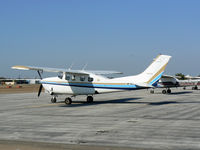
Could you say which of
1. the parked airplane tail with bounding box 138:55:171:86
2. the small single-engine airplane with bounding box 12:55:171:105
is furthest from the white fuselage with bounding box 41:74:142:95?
the parked airplane tail with bounding box 138:55:171:86

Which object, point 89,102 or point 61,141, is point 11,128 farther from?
point 89,102

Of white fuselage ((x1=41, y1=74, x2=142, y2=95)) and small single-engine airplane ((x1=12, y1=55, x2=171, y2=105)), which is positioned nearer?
small single-engine airplane ((x1=12, y1=55, x2=171, y2=105))

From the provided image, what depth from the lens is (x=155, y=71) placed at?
69.8ft

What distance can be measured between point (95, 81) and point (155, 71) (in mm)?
5162

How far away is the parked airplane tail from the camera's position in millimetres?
21000

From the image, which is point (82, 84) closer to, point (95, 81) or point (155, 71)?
point (95, 81)

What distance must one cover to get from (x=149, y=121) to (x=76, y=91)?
11286 millimetres

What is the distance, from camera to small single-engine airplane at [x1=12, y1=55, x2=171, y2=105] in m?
21.0

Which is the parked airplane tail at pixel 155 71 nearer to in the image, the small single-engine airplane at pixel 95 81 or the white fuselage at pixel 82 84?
the small single-engine airplane at pixel 95 81

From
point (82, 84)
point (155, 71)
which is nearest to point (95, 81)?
point (82, 84)

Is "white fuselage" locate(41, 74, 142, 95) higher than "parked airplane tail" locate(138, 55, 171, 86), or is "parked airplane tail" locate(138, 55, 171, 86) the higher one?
"parked airplane tail" locate(138, 55, 171, 86)

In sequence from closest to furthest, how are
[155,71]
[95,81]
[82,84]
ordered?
[155,71], [95,81], [82,84]

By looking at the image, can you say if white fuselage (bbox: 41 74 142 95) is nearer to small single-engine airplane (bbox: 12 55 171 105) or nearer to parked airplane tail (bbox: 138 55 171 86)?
small single-engine airplane (bbox: 12 55 171 105)

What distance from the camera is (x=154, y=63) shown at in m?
21.7
